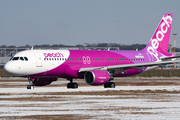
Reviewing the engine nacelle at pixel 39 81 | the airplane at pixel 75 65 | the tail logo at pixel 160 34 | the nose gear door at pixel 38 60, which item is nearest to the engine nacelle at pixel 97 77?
the airplane at pixel 75 65

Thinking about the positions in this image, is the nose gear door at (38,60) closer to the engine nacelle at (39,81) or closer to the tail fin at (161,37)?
the engine nacelle at (39,81)

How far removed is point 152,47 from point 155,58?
6.77 ft

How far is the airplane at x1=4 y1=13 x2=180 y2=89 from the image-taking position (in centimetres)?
4028

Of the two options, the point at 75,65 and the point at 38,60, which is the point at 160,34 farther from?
the point at 38,60

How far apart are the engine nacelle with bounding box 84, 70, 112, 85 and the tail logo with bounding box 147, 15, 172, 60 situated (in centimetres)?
1219

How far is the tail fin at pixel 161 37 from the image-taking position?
171 ft

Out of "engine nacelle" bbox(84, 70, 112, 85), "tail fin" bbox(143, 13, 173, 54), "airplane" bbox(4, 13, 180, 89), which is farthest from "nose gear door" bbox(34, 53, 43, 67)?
"tail fin" bbox(143, 13, 173, 54)

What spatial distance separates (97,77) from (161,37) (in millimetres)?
15960

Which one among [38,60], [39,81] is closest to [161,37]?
[39,81]

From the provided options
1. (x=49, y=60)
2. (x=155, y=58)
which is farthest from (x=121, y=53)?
(x=49, y=60)

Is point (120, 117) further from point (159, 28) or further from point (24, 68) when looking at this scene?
point (159, 28)

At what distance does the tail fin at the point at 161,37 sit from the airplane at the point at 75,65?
1.86 meters

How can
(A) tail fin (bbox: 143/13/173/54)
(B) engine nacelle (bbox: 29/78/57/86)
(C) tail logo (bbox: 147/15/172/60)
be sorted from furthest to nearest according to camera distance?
(A) tail fin (bbox: 143/13/173/54) < (C) tail logo (bbox: 147/15/172/60) < (B) engine nacelle (bbox: 29/78/57/86)

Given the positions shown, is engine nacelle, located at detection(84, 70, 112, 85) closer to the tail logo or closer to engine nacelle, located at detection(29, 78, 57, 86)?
engine nacelle, located at detection(29, 78, 57, 86)
